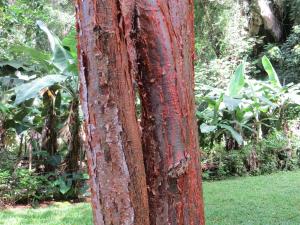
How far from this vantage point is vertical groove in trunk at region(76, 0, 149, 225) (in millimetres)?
1070

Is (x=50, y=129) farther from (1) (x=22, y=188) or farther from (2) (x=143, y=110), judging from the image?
(2) (x=143, y=110)

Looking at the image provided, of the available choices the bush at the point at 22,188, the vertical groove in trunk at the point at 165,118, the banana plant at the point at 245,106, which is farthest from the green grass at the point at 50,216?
the vertical groove in trunk at the point at 165,118

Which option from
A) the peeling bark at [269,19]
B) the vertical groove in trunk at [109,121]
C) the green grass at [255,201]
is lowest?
the green grass at [255,201]

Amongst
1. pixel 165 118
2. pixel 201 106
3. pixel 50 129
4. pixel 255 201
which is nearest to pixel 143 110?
pixel 165 118

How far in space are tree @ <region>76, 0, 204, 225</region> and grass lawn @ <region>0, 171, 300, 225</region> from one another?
3232 mm

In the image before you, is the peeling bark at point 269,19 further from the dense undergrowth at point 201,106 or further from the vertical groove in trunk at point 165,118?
the vertical groove in trunk at point 165,118

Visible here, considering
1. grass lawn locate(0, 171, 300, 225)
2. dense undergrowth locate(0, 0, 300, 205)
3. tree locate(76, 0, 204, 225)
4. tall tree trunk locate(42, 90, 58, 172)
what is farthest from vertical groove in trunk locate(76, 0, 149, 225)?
tall tree trunk locate(42, 90, 58, 172)

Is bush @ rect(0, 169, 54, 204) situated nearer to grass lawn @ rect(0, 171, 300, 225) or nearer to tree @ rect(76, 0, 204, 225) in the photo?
grass lawn @ rect(0, 171, 300, 225)

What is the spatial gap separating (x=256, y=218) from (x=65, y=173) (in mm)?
2977

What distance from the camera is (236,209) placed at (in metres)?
4.86

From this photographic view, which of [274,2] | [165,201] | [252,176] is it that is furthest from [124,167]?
[274,2]

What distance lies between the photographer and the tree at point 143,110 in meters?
1.07

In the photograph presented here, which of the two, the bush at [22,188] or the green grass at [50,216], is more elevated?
the bush at [22,188]

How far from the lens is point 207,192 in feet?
19.9
